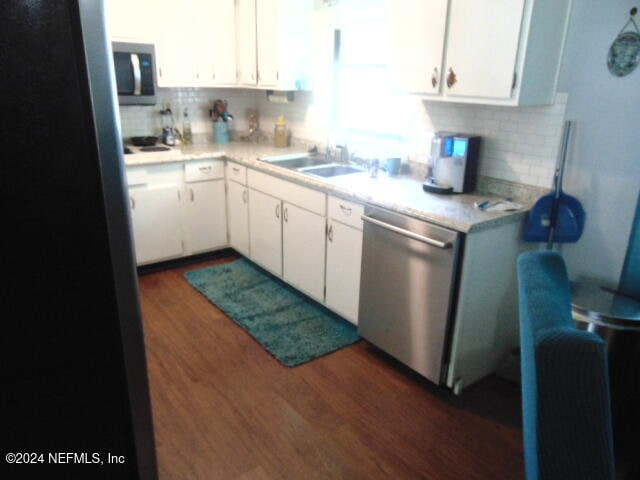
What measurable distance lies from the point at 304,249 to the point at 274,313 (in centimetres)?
48

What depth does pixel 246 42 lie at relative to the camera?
3.85m

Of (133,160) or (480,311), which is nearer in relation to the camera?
(480,311)

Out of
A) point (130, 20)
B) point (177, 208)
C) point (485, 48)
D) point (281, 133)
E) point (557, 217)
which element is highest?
point (130, 20)

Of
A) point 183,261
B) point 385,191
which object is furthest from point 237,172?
point 385,191

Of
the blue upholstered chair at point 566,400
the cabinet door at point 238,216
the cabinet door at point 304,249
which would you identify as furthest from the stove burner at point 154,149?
the blue upholstered chair at point 566,400

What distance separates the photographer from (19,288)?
30.5 inches

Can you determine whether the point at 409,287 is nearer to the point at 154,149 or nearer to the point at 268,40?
the point at 268,40

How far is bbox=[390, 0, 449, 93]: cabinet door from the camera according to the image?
7.72 feet

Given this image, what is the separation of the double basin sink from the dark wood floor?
1246mm

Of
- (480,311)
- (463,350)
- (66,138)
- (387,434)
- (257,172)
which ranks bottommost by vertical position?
(387,434)

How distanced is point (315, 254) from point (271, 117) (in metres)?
1.82

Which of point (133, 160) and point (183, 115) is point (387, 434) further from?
point (183, 115)

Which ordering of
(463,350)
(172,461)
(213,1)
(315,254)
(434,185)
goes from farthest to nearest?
(213,1), (315,254), (434,185), (463,350), (172,461)

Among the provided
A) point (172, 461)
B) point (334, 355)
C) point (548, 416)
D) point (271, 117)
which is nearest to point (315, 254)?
point (334, 355)
